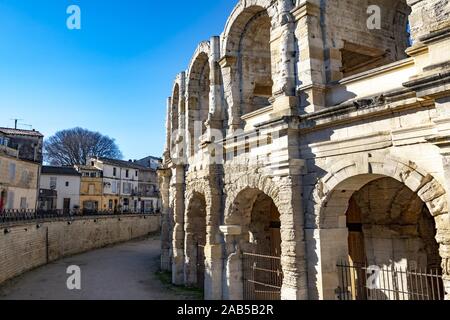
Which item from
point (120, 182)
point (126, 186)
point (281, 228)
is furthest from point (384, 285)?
point (126, 186)

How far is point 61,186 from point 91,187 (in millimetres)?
3558

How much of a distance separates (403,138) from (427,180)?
2.83ft

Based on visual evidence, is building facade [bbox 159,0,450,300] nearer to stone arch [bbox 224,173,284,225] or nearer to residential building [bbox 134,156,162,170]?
stone arch [bbox 224,173,284,225]

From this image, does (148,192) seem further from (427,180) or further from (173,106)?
(427,180)

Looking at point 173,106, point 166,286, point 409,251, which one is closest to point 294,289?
point 409,251

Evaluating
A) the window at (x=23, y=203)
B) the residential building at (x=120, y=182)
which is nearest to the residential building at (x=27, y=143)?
the window at (x=23, y=203)

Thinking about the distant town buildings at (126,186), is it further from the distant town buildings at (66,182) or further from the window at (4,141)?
the window at (4,141)

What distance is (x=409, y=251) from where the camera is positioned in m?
8.79

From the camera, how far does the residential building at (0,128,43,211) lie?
24.0 meters

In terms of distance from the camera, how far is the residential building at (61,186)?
36250 mm

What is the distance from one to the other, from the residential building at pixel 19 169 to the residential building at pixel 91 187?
8.29 m

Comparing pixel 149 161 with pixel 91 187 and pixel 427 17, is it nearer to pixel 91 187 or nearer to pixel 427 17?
pixel 91 187

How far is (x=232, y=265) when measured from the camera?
11.1m

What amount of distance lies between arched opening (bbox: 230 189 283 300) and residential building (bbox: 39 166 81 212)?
93.0 feet
